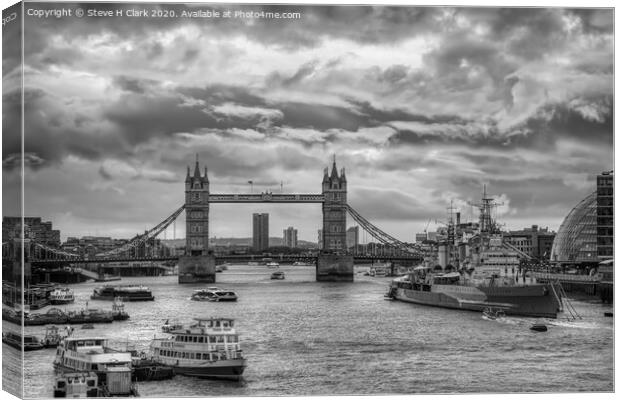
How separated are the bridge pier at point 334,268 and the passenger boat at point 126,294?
1362 centimetres

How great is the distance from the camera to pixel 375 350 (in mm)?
22016

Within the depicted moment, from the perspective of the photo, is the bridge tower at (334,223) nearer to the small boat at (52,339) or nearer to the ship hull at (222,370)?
the small boat at (52,339)

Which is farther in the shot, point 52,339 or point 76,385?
point 52,339

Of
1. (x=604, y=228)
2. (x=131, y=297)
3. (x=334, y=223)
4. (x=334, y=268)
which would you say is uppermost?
(x=334, y=223)

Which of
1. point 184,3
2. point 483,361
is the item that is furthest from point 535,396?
point 184,3

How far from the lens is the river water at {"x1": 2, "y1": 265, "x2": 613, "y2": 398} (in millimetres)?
17016

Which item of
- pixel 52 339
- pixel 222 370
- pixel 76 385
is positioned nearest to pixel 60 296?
pixel 52 339

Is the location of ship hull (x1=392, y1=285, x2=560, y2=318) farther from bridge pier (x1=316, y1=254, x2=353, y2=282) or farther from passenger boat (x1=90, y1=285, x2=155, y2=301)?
bridge pier (x1=316, y1=254, x2=353, y2=282)

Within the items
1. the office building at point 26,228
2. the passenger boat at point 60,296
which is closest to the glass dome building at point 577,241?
the passenger boat at point 60,296

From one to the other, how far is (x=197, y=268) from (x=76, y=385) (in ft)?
122

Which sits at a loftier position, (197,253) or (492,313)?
(197,253)

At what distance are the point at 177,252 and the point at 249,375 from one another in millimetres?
39059

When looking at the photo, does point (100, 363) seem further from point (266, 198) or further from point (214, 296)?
point (266, 198)

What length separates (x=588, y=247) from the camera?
45844 mm
